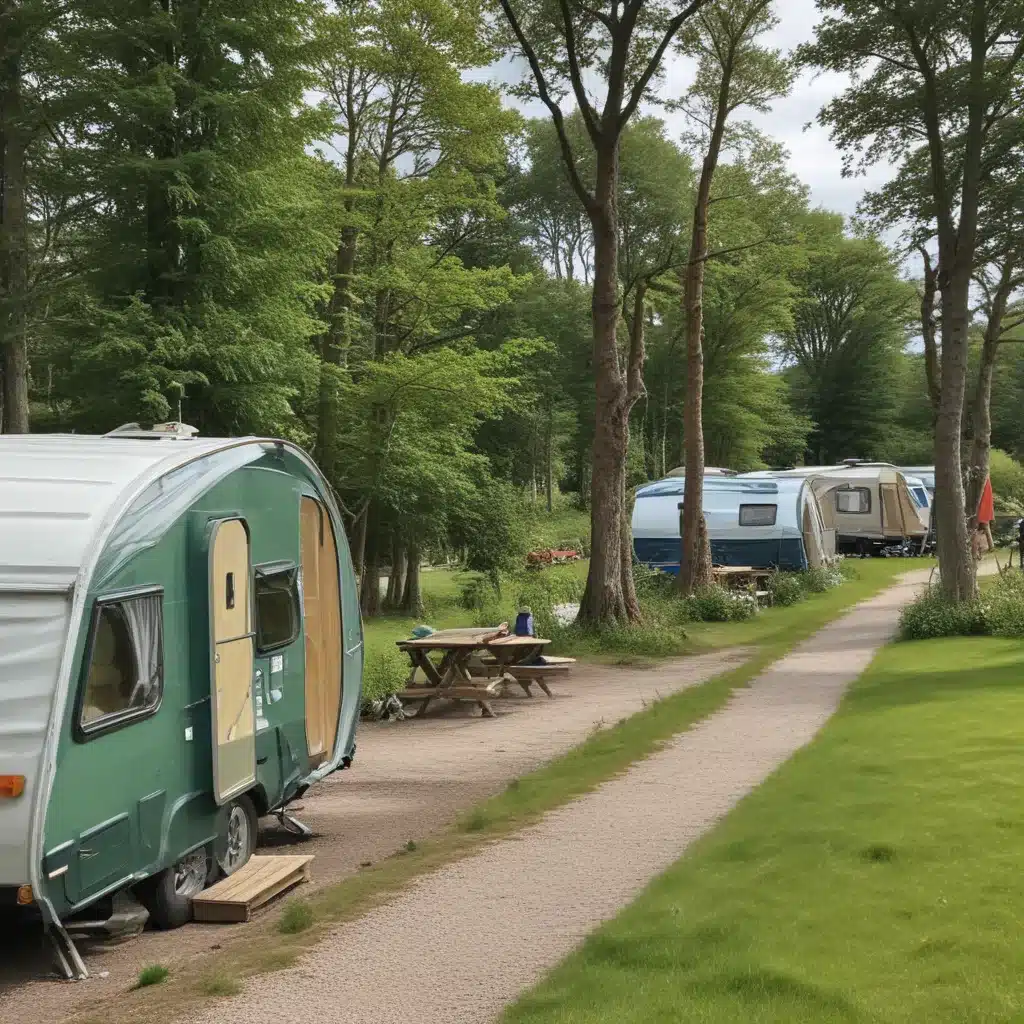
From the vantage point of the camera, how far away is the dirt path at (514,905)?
5.03m

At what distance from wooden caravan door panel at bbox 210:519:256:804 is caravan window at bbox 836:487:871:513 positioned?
35.7m

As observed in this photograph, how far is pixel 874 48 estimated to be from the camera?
19.9 meters

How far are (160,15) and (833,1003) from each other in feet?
51.9

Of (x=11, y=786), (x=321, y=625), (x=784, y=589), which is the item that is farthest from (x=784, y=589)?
(x=11, y=786)

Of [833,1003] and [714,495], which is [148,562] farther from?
[714,495]

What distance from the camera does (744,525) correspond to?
99.3 ft

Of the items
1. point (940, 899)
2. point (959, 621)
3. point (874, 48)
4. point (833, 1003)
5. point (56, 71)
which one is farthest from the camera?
point (874, 48)

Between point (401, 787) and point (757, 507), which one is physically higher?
point (757, 507)

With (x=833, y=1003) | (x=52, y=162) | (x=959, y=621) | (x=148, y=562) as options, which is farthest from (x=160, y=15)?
(x=833, y=1003)

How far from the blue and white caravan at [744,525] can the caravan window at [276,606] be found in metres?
22.6

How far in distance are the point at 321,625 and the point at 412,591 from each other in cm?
1879

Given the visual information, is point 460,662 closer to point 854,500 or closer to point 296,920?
point 296,920

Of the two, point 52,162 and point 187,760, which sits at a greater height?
point 52,162

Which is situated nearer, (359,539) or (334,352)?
(334,352)
